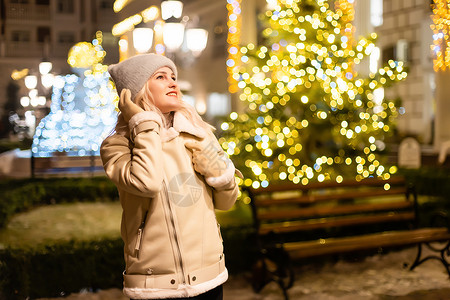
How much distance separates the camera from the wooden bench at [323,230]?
527 cm

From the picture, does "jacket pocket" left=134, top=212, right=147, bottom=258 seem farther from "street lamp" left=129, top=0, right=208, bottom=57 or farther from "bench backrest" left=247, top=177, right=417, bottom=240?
"street lamp" left=129, top=0, right=208, bottom=57

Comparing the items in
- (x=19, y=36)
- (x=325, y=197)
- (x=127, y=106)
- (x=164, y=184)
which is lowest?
(x=325, y=197)

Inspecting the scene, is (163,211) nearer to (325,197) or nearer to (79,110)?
(325,197)

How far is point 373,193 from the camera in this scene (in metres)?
6.47

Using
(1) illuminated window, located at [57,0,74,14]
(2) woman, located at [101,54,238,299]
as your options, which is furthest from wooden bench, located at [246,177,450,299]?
(1) illuminated window, located at [57,0,74,14]

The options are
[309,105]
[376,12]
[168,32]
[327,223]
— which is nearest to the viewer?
[327,223]

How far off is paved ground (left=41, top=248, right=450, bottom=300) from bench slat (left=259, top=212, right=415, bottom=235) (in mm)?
496

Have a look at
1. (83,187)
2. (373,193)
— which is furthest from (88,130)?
(373,193)

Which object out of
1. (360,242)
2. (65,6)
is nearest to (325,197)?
(360,242)

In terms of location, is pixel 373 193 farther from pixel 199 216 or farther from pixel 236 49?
pixel 236 49

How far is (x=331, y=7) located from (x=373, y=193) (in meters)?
2.97

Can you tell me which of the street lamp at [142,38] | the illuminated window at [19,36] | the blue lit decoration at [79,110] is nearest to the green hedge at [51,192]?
the blue lit decoration at [79,110]

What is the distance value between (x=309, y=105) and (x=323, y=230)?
6.23 feet

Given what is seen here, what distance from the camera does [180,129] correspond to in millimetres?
2541
